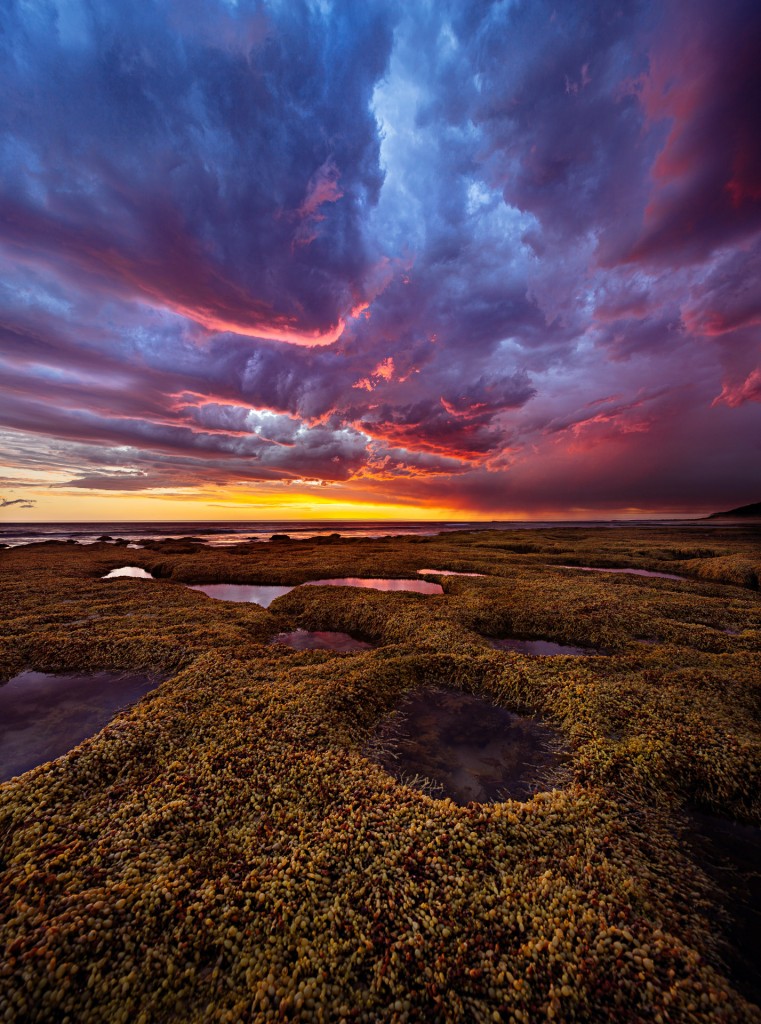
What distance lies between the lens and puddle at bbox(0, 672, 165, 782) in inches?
429

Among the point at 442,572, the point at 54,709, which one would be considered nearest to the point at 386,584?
the point at 442,572

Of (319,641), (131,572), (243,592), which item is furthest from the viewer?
(131,572)

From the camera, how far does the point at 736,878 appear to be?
275 inches

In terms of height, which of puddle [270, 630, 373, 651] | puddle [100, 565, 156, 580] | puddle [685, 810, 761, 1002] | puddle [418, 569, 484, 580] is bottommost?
puddle [685, 810, 761, 1002]

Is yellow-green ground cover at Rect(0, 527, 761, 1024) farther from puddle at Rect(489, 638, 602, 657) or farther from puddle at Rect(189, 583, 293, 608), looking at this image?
puddle at Rect(189, 583, 293, 608)

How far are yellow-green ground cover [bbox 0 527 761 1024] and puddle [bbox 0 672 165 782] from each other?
1.06 meters

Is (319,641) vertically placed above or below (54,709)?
below

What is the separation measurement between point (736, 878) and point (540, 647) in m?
12.2

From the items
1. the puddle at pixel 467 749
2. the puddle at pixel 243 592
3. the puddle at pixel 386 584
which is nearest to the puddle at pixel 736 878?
the puddle at pixel 467 749

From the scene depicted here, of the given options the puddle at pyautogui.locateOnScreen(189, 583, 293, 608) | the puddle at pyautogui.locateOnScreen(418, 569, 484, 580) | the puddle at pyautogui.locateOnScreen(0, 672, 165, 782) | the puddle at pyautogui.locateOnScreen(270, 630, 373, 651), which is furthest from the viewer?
the puddle at pyautogui.locateOnScreen(418, 569, 484, 580)

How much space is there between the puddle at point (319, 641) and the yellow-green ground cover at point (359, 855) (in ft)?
11.3

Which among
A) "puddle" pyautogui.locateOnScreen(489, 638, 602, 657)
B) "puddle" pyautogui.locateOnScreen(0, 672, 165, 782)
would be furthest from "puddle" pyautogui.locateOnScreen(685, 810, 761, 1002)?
"puddle" pyautogui.locateOnScreen(0, 672, 165, 782)

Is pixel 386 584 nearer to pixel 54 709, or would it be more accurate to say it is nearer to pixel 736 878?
pixel 54 709

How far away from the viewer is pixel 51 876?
6422mm
